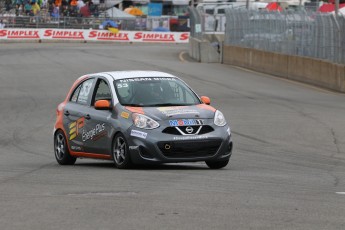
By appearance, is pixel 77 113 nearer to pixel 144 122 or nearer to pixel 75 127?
pixel 75 127

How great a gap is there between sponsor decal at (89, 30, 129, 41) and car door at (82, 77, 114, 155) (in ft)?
185

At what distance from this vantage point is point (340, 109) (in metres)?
25.3

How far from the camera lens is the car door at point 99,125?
13656 mm

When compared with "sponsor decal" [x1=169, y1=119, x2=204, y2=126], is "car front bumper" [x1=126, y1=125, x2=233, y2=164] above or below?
below

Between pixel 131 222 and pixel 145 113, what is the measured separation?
16.3 ft

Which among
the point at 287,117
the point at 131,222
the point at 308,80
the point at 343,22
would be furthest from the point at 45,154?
the point at 308,80

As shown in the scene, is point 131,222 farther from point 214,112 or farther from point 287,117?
point 287,117

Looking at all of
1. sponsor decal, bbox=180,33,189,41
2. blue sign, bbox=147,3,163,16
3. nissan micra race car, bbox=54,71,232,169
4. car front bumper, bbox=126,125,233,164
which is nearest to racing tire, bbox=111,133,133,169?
nissan micra race car, bbox=54,71,232,169

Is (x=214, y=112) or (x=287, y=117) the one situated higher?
(x=214, y=112)

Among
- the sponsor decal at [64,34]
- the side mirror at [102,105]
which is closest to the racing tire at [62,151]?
the side mirror at [102,105]

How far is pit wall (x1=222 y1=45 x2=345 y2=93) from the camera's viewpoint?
1250 inches

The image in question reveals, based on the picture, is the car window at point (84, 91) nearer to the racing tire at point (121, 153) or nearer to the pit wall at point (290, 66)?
the racing tire at point (121, 153)

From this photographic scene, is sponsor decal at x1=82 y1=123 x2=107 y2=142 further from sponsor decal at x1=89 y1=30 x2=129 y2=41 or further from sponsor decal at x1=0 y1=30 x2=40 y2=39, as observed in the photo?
sponsor decal at x1=89 y1=30 x2=129 y2=41

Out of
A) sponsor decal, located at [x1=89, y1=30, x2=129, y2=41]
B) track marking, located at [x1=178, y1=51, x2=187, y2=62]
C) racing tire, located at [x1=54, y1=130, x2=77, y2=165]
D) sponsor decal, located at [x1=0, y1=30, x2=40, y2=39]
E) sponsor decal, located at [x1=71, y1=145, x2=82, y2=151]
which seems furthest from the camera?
sponsor decal, located at [x1=89, y1=30, x2=129, y2=41]
